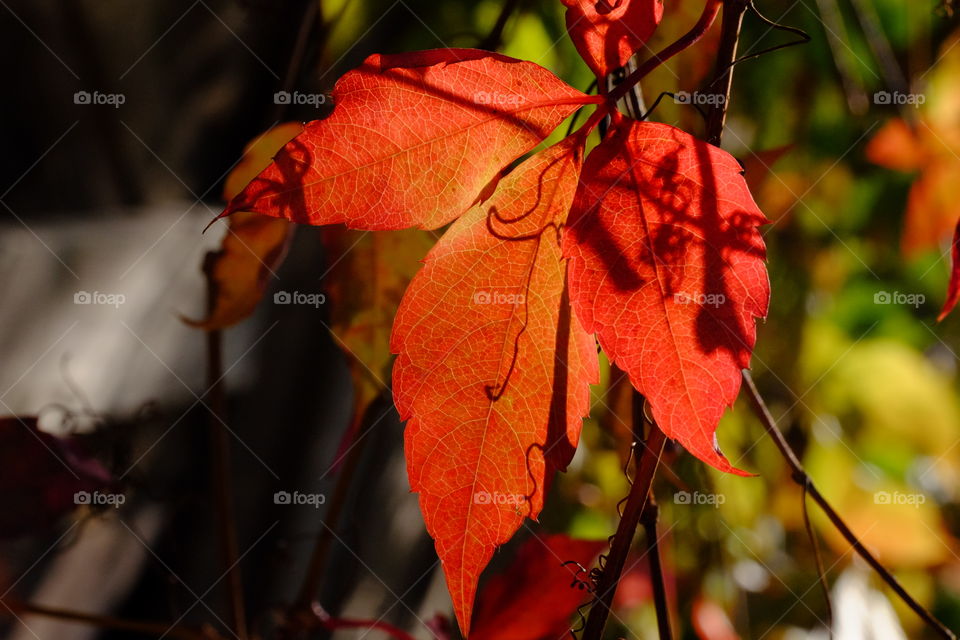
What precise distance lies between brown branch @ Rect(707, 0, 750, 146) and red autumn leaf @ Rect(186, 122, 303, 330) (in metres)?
0.28

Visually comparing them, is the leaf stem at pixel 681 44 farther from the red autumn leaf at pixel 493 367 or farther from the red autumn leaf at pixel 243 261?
the red autumn leaf at pixel 243 261

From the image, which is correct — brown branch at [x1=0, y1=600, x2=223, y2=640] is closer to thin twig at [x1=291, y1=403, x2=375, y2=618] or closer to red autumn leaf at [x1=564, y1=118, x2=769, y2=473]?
thin twig at [x1=291, y1=403, x2=375, y2=618]

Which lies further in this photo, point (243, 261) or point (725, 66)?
point (243, 261)

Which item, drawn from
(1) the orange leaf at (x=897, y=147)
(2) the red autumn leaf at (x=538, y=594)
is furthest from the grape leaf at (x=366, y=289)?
(1) the orange leaf at (x=897, y=147)

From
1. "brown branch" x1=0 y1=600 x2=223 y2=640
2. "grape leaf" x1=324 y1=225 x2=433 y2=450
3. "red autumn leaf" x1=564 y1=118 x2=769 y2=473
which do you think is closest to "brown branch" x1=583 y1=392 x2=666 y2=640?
"red autumn leaf" x1=564 y1=118 x2=769 y2=473

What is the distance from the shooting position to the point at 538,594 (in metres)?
0.49

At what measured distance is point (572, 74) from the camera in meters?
0.55

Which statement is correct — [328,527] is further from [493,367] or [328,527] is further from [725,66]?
[725,66]

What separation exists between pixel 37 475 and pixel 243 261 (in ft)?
0.77

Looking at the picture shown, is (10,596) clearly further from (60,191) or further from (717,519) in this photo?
(717,519)

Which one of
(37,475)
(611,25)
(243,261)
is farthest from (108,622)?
(611,25)

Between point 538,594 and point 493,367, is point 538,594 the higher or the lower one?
A: the lower one

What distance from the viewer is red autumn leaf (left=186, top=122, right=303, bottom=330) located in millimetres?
468

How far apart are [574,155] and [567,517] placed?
1.47ft
